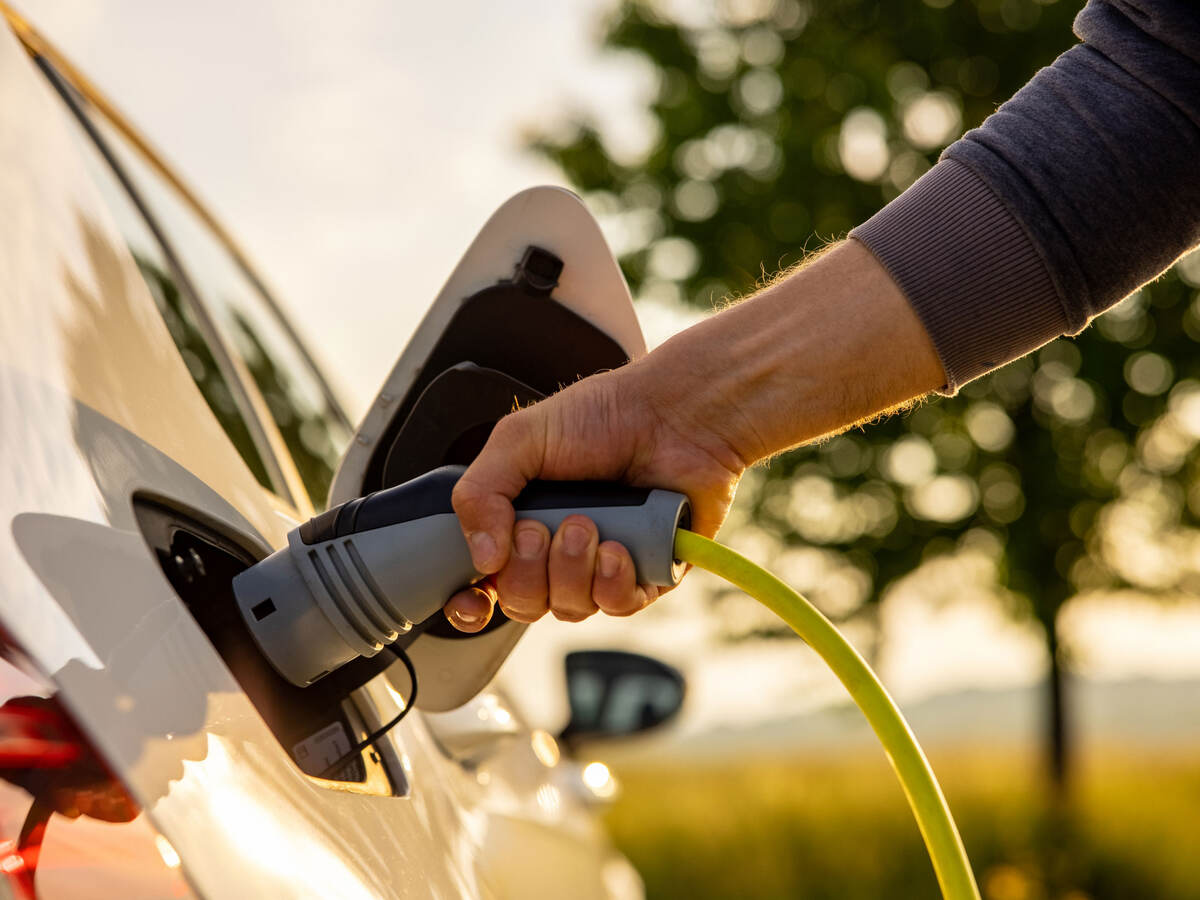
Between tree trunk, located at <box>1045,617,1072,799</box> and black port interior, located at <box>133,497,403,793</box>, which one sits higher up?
black port interior, located at <box>133,497,403,793</box>

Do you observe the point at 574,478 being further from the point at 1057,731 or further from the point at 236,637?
Answer: the point at 1057,731

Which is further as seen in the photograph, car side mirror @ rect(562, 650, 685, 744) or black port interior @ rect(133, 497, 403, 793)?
car side mirror @ rect(562, 650, 685, 744)

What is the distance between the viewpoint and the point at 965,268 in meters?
1.70

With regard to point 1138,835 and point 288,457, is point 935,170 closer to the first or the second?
point 288,457

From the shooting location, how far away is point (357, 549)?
1.31m

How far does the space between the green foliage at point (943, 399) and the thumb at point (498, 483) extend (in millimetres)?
7436

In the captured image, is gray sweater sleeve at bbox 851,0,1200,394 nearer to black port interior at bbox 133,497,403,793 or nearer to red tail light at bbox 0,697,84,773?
black port interior at bbox 133,497,403,793

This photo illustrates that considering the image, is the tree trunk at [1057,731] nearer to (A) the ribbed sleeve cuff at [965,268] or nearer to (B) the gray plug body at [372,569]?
(A) the ribbed sleeve cuff at [965,268]

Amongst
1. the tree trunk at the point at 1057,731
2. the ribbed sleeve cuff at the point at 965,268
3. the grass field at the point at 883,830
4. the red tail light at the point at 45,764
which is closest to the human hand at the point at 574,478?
the ribbed sleeve cuff at the point at 965,268

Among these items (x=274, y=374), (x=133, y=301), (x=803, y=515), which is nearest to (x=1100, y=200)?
(x=133, y=301)

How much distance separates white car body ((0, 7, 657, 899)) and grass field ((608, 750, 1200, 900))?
670cm

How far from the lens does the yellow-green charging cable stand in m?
1.46

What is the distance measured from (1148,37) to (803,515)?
7.47m

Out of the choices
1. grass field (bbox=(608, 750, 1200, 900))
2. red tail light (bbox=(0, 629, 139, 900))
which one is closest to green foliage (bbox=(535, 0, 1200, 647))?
grass field (bbox=(608, 750, 1200, 900))
